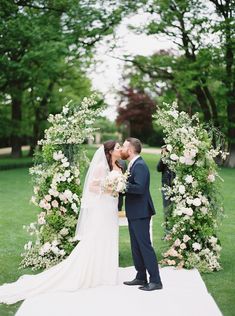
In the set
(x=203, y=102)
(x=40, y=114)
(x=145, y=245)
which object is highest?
(x=203, y=102)

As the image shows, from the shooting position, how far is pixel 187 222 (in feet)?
30.4

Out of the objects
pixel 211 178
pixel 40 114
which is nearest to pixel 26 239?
pixel 211 178

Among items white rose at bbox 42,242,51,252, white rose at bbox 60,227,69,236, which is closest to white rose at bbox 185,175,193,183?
white rose at bbox 60,227,69,236

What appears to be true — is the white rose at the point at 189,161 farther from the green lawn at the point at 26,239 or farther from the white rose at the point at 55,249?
the white rose at the point at 55,249

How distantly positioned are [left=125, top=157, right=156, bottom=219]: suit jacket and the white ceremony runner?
111 centimetres

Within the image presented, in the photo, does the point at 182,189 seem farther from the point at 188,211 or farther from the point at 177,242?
the point at 177,242

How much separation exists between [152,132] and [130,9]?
27.8 meters

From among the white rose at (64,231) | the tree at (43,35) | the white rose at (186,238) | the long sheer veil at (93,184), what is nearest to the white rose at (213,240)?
the white rose at (186,238)

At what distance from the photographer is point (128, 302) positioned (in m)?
7.11

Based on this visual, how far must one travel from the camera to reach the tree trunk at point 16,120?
3272 centimetres

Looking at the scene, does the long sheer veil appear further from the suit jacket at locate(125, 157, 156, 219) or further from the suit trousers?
the suit trousers

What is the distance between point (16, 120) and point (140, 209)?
27.1 m

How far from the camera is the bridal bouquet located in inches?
299

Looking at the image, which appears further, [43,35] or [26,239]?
[43,35]
